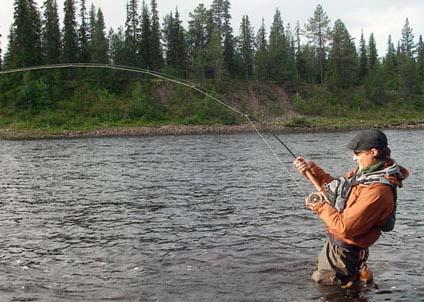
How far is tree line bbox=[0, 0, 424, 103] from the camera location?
84.8 metres

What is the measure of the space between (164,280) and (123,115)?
6011 centimetres

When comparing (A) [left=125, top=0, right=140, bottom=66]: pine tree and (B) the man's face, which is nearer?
(B) the man's face

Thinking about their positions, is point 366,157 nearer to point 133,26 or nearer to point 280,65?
point 280,65

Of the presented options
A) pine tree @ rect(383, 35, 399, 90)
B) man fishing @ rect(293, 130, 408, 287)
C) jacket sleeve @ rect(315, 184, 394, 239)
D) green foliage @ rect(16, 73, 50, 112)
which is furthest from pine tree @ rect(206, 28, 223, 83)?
jacket sleeve @ rect(315, 184, 394, 239)

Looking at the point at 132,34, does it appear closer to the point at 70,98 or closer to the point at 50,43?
the point at 50,43

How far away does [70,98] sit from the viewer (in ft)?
Answer: 243

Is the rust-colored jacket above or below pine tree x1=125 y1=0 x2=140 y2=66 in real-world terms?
below

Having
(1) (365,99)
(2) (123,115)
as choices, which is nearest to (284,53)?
(1) (365,99)

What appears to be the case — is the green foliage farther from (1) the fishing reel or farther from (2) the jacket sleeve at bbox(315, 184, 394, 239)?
(2) the jacket sleeve at bbox(315, 184, 394, 239)

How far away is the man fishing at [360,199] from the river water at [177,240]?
42.7 inches

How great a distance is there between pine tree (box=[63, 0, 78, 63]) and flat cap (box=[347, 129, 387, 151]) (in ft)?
278

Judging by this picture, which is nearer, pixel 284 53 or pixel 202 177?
pixel 202 177

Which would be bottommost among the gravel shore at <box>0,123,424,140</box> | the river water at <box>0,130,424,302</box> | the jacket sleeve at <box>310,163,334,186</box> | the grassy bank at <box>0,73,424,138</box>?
the river water at <box>0,130,424,302</box>

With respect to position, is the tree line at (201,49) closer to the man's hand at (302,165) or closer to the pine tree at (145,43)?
the pine tree at (145,43)
